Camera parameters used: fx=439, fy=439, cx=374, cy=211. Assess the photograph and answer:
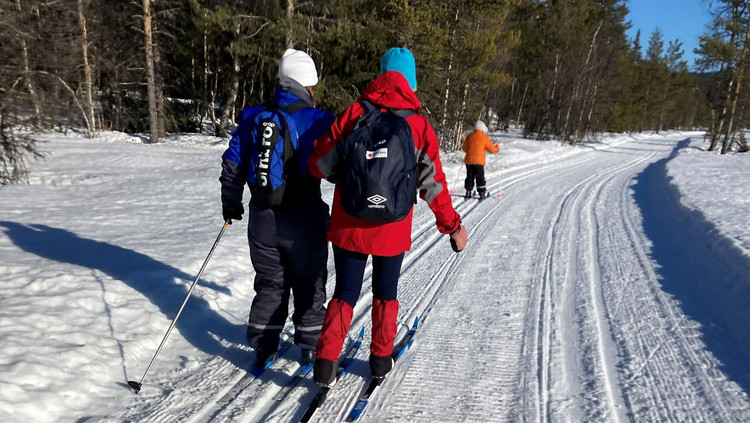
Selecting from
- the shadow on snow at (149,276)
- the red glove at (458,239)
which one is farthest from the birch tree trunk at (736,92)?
the shadow on snow at (149,276)

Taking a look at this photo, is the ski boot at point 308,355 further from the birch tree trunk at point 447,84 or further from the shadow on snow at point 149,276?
the birch tree trunk at point 447,84

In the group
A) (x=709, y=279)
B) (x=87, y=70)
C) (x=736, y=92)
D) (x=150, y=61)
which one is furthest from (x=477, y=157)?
(x=736, y=92)

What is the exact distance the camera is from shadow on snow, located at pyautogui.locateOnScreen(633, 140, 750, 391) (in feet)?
10.8

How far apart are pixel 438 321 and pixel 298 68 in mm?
2342

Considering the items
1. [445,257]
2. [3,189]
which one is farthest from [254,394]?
[3,189]

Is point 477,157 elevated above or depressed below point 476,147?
below

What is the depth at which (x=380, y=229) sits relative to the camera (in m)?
2.41

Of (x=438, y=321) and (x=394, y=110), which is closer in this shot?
(x=394, y=110)

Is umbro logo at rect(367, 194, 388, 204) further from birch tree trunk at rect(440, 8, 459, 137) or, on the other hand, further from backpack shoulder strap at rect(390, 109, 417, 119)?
birch tree trunk at rect(440, 8, 459, 137)

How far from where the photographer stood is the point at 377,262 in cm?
255

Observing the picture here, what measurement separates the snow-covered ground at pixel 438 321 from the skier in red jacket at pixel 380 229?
0.41m

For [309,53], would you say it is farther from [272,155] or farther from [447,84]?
[272,155]

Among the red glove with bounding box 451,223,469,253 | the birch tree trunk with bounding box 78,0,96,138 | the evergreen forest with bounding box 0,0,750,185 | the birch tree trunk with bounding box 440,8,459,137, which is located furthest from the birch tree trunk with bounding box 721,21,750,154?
the birch tree trunk with bounding box 78,0,96,138

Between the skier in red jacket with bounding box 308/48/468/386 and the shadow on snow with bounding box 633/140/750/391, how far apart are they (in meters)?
2.31
